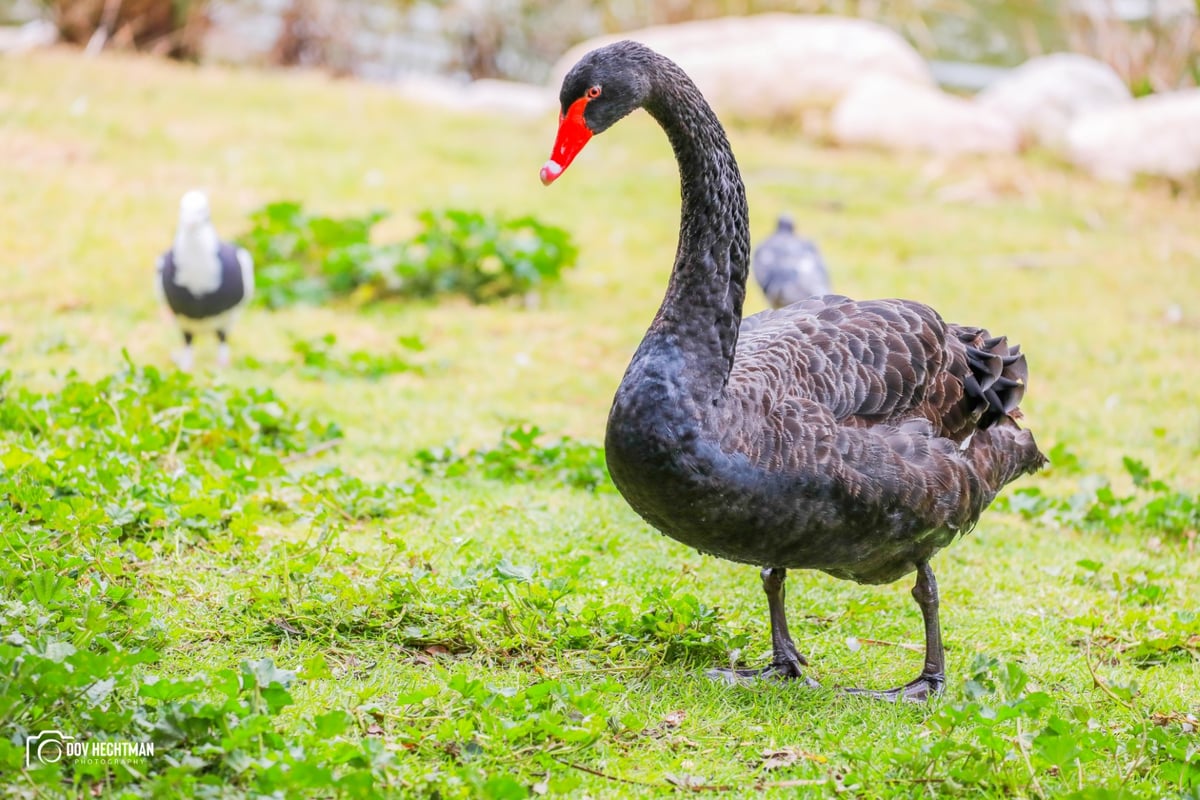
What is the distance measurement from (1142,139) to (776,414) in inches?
426

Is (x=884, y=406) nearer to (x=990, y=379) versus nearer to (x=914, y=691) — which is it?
(x=990, y=379)

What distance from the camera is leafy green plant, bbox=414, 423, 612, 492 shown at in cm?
557

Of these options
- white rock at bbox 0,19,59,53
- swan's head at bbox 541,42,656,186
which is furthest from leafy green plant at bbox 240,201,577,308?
white rock at bbox 0,19,59,53

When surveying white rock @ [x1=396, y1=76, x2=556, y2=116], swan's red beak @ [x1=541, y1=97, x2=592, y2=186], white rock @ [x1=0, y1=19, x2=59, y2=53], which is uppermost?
swan's red beak @ [x1=541, y1=97, x2=592, y2=186]

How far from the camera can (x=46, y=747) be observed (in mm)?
2836

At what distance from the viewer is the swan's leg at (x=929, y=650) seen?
12.7 ft

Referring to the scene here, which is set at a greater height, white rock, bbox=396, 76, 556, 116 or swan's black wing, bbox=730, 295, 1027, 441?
swan's black wing, bbox=730, 295, 1027, 441

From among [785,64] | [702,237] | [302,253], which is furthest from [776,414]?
[785,64]

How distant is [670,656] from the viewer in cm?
389

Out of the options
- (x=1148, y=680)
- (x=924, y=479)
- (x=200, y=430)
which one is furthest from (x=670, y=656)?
(x=200, y=430)

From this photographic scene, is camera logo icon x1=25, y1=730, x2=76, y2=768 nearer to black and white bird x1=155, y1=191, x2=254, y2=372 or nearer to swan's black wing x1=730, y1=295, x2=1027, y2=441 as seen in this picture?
swan's black wing x1=730, y1=295, x2=1027, y2=441

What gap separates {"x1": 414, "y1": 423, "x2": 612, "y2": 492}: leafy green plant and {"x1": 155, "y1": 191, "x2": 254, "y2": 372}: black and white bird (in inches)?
71.0

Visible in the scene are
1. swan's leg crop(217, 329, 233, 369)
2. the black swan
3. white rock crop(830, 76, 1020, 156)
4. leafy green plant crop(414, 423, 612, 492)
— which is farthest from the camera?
white rock crop(830, 76, 1020, 156)

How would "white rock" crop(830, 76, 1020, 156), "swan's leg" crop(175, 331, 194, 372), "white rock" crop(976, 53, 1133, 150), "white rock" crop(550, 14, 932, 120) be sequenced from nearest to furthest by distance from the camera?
"swan's leg" crop(175, 331, 194, 372) → "white rock" crop(830, 76, 1020, 156) → "white rock" crop(976, 53, 1133, 150) → "white rock" crop(550, 14, 932, 120)
